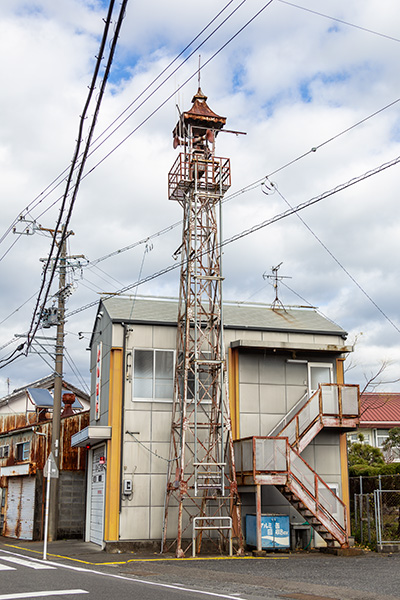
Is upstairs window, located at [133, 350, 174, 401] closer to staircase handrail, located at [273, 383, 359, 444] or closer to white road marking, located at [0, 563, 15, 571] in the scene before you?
staircase handrail, located at [273, 383, 359, 444]

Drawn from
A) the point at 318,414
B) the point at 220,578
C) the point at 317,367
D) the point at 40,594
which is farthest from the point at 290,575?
the point at 317,367

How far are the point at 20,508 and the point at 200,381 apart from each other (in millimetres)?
11919

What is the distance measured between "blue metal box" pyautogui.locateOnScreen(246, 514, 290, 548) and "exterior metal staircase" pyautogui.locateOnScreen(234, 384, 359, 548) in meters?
0.71

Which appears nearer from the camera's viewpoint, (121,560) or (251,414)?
(121,560)

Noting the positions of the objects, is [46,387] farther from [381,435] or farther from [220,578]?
[220,578]

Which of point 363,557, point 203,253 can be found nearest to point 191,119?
point 203,253

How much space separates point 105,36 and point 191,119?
12493 millimetres

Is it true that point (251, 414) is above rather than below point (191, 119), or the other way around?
below

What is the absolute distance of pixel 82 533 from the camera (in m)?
26.4

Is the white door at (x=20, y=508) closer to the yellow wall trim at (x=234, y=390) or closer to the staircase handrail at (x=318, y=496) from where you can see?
the yellow wall trim at (x=234, y=390)

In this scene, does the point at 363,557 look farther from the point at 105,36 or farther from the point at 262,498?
the point at 105,36

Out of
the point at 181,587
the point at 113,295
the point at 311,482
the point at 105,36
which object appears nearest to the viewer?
the point at 105,36

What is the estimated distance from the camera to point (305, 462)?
68.4ft

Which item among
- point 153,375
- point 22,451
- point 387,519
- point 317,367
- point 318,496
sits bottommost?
point 387,519
